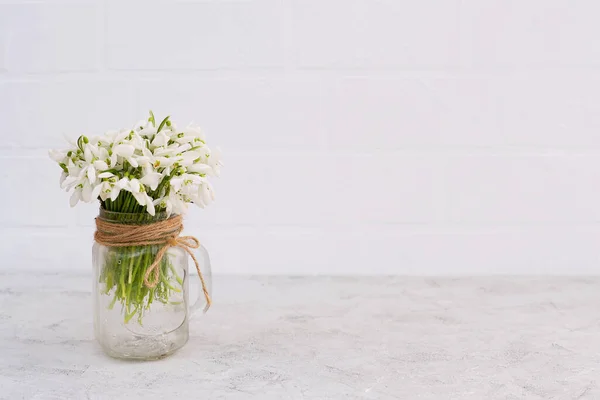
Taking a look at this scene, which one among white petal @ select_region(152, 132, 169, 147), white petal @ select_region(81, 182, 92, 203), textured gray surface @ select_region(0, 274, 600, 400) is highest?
white petal @ select_region(152, 132, 169, 147)

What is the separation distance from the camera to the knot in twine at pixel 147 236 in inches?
36.9

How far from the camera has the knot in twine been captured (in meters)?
0.94

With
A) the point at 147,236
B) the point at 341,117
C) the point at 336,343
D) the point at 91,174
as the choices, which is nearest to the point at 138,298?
the point at 147,236

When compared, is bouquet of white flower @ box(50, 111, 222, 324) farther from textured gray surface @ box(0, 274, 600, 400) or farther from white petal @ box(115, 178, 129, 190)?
textured gray surface @ box(0, 274, 600, 400)

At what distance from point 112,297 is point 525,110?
86 cm

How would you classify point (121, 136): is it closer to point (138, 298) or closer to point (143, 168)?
point (143, 168)

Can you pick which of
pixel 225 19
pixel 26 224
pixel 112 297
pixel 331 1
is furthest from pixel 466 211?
pixel 26 224

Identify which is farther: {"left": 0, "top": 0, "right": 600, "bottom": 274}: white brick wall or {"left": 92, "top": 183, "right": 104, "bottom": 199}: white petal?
{"left": 0, "top": 0, "right": 600, "bottom": 274}: white brick wall

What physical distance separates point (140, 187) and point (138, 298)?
17 centimetres

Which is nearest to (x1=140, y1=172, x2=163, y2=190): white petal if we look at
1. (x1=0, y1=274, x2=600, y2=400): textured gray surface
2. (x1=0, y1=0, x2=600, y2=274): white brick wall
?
(x1=0, y1=274, x2=600, y2=400): textured gray surface

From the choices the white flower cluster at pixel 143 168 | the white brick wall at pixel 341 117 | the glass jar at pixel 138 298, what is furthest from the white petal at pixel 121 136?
the white brick wall at pixel 341 117

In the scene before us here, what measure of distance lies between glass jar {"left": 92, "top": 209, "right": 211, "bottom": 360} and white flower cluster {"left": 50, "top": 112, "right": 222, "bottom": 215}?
4 centimetres

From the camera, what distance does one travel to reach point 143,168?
91 centimetres

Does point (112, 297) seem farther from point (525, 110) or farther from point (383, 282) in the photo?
point (525, 110)
